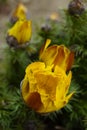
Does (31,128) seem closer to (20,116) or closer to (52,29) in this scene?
(20,116)

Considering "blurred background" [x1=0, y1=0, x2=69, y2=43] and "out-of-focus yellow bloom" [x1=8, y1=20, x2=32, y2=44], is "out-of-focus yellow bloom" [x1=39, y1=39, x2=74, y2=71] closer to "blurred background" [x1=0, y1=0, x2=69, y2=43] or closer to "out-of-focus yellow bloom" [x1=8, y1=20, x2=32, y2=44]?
"out-of-focus yellow bloom" [x1=8, y1=20, x2=32, y2=44]

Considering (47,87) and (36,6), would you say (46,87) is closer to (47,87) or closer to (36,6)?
(47,87)

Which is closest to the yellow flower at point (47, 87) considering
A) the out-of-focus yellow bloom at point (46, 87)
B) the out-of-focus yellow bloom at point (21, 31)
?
the out-of-focus yellow bloom at point (46, 87)

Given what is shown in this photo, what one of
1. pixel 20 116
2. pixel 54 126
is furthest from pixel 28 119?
pixel 54 126

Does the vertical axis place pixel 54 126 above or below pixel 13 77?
below

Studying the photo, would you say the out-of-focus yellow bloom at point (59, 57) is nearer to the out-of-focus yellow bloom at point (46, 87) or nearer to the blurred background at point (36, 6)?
the out-of-focus yellow bloom at point (46, 87)

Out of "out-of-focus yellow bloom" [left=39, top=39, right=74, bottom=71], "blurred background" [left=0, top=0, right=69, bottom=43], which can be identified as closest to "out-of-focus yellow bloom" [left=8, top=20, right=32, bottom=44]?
"out-of-focus yellow bloom" [left=39, top=39, right=74, bottom=71]

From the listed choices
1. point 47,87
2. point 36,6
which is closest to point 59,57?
point 47,87

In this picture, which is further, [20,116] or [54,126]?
[54,126]
